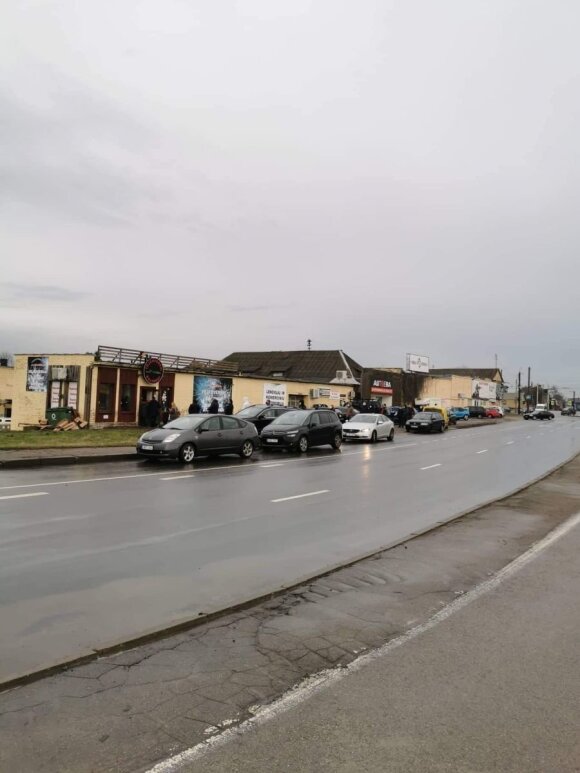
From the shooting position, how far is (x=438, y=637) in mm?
4598

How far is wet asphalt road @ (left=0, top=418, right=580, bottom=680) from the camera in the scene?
4926 mm

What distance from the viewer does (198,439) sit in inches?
693

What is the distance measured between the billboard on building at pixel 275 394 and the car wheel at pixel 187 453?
22.0 m

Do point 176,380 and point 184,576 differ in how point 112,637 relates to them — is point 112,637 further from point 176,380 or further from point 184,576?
point 176,380

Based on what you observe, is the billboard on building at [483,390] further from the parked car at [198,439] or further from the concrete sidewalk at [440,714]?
the concrete sidewalk at [440,714]

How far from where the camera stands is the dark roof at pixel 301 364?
64812 millimetres

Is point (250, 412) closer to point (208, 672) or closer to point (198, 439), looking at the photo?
point (198, 439)

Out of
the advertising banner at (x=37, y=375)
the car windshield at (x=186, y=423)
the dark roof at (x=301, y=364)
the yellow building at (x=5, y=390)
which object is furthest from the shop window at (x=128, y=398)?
the dark roof at (x=301, y=364)

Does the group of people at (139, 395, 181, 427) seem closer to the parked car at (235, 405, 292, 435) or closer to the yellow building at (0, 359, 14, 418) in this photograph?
the parked car at (235, 405, 292, 435)

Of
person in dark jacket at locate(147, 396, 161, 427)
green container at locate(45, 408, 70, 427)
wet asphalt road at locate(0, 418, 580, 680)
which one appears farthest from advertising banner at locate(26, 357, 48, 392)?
wet asphalt road at locate(0, 418, 580, 680)

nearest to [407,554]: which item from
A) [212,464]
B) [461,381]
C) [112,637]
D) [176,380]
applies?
[112,637]

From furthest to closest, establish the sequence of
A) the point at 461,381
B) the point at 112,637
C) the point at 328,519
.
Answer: the point at 461,381 → the point at 328,519 → the point at 112,637

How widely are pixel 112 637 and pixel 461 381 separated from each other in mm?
92483

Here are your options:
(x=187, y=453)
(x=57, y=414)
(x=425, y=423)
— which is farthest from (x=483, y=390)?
(x=187, y=453)
